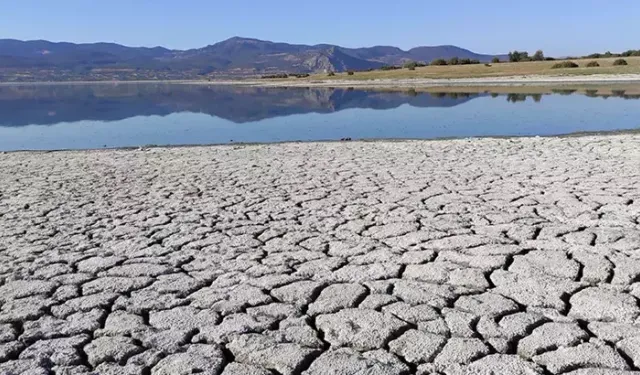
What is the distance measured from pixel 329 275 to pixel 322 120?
1177 cm

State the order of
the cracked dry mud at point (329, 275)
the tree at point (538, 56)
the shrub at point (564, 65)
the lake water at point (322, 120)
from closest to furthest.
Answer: the cracked dry mud at point (329, 275) → the lake water at point (322, 120) → the shrub at point (564, 65) → the tree at point (538, 56)

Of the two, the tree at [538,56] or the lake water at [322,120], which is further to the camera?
the tree at [538,56]

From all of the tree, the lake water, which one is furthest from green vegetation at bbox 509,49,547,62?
the lake water

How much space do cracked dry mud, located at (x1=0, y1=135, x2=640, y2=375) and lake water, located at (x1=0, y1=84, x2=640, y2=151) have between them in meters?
5.49

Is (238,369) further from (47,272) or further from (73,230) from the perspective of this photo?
(73,230)

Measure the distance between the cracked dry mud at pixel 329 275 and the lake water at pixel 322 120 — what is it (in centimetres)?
549

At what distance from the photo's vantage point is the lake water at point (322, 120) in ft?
38.5

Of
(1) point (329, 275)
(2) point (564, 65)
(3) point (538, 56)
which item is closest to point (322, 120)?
(1) point (329, 275)

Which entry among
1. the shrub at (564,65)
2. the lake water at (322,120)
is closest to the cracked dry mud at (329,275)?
the lake water at (322,120)

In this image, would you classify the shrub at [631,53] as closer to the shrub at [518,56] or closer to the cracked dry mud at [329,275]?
the shrub at [518,56]

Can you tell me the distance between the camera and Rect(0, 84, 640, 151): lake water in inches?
462

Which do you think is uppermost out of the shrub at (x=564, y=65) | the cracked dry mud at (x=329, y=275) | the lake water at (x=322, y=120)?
the shrub at (x=564, y=65)

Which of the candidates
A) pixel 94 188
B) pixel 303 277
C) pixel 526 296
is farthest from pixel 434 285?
pixel 94 188

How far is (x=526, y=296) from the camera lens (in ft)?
9.66
